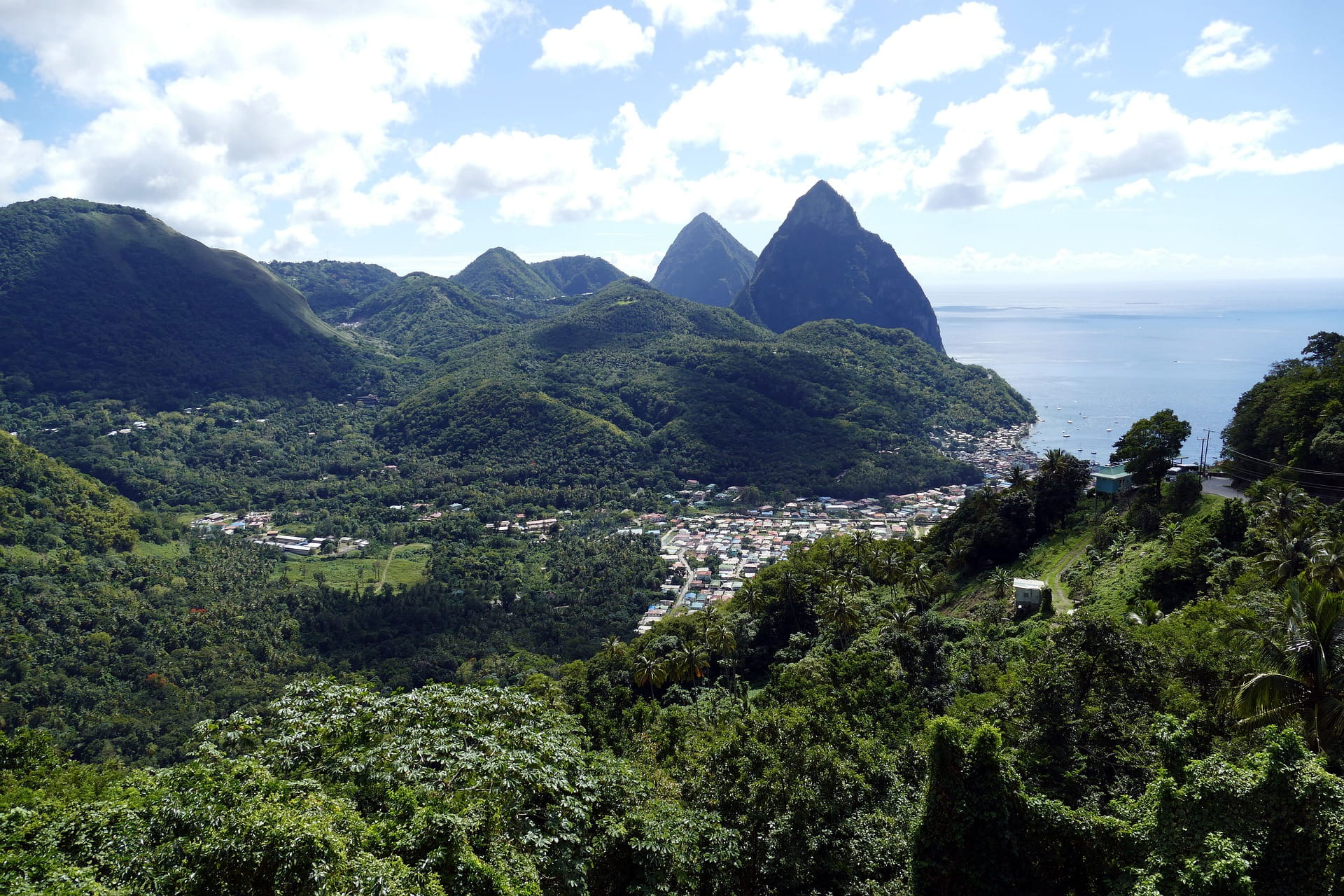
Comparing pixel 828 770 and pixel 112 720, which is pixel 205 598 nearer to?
pixel 112 720

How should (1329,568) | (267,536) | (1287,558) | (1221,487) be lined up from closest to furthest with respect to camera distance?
1. (1329,568)
2. (1287,558)
3. (1221,487)
4. (267,536)

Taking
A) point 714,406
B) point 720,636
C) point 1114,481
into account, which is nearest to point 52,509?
point 720,636

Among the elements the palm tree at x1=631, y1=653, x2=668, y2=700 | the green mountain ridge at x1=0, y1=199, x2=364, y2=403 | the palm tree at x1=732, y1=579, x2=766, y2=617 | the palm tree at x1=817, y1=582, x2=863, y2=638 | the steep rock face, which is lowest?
the palm tree at x1=631, y1=653, x2=668, y2=700

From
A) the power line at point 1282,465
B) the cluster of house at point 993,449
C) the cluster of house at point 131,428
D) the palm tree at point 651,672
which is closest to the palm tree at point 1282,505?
the power line at point 1282,465

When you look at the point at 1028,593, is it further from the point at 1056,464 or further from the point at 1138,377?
the point at 1138,377

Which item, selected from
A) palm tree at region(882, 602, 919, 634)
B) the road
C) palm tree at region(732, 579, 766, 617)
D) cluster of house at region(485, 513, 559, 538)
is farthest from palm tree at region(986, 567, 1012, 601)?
cluster of house at region(485, 513, 559, 538)

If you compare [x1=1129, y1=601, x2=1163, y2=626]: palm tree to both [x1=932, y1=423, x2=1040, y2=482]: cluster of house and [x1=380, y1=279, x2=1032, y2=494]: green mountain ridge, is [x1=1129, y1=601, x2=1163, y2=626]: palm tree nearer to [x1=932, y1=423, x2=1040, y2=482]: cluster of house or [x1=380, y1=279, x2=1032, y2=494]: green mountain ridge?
[x1=380, y1=279, x2=1032, y2=494]: green mountain ridge

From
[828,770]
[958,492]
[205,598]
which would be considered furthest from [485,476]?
[828,770]
